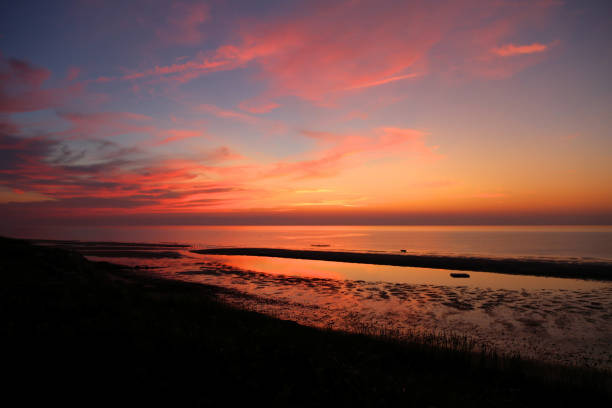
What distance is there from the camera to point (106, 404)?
621cm

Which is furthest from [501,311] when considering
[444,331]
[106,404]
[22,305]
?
[22,305]

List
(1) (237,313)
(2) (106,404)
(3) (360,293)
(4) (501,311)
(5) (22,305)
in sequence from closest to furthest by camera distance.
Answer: (2) (106,404) → (5) (22,305) → (1) (237,313) → (4) (501,311) → (3) (360,293)

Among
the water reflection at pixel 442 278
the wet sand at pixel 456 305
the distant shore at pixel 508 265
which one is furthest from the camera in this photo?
the distant shore at pixel 508 265

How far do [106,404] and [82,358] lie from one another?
2.36m

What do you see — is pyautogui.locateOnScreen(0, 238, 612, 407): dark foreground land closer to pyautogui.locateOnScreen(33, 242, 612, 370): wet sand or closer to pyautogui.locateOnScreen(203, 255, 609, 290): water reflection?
pyautogui.locateOnScreen(33, 242, 612, 370): wet sand

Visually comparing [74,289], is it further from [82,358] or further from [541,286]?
[541,286]

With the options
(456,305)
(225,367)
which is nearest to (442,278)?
(456,305)

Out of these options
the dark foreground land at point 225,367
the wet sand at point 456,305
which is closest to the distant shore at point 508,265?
the wet sand at point 456,305

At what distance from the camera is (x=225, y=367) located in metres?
8.40

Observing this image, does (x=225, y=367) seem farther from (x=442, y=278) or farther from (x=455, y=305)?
(x=442, y=278)

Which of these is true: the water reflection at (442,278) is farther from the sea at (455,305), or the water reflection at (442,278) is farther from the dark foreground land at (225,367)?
the dark foreground land at (225,367)

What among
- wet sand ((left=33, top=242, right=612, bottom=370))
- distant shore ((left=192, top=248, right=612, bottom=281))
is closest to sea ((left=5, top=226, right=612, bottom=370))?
wet sand ((left=33, top=242, right=612, bottom=370))

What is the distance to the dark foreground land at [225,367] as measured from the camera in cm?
694

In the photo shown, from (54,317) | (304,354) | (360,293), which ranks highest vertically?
(54,317)
